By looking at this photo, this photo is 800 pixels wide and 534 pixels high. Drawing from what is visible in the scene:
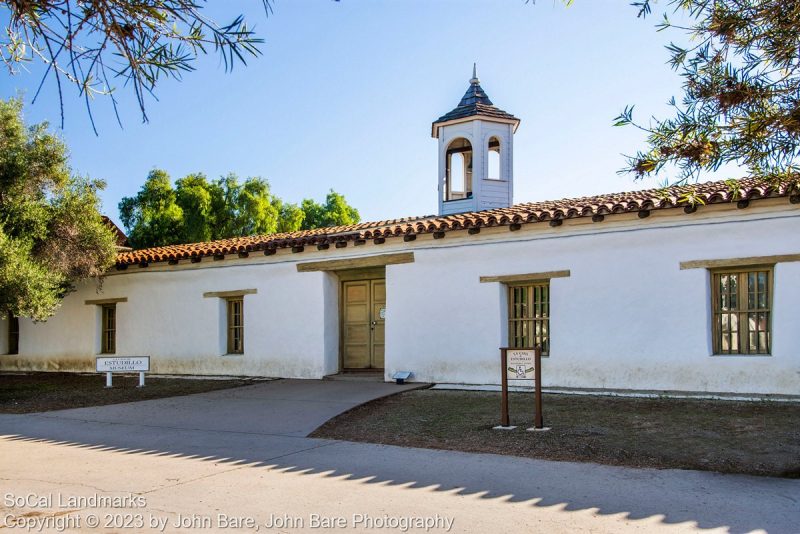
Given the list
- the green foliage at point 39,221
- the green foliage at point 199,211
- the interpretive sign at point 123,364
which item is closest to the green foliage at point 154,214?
the green foliage at point 199,211

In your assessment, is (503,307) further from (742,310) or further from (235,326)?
(235,326)

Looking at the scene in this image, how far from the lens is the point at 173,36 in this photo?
4.05 meters

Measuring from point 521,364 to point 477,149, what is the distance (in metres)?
8.89

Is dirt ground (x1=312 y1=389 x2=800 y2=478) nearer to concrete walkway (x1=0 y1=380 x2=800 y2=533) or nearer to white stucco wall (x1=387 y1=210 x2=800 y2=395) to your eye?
concrete walkway (x1=0 y1=380 x2=800 y2=533)

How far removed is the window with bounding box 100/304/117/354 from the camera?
18.3 m

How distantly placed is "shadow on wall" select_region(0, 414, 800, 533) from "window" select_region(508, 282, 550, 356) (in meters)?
5.49

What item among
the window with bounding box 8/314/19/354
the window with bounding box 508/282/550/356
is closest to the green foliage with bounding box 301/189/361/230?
the window with bounding box 8/314/19/354

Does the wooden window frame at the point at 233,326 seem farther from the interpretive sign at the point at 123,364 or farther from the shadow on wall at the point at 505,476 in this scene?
the shadow on wall at the point at 505,476

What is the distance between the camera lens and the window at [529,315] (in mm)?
12414

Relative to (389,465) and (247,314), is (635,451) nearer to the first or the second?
(389,465)

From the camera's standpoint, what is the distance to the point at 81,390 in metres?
14.3

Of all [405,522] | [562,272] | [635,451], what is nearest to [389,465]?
[405,522]

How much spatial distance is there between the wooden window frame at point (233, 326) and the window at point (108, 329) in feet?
13.1

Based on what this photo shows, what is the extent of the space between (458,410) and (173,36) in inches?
289
